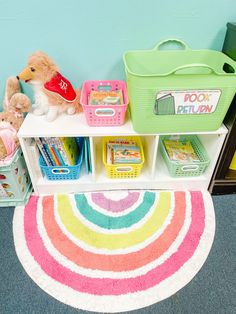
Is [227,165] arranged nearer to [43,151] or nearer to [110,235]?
[110,235]

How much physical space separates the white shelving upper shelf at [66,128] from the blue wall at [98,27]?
0.29m

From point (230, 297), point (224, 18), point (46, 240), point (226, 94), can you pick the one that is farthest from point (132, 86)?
point (230, 297)

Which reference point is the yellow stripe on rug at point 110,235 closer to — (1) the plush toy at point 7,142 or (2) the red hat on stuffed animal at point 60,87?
(1) the plush toy at point 7,142

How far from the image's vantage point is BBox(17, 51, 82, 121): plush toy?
102 centimetres

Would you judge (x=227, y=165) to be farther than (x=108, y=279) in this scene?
Yes

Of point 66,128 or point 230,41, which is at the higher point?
point 230,41

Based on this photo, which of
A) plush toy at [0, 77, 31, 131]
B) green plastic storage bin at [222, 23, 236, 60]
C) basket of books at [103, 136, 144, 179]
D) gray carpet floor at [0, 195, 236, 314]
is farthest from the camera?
basket of books at [103, 136, 144, 179]

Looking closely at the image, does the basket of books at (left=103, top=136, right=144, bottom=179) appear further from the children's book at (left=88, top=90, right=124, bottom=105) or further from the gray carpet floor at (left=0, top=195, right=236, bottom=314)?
the gray carpet floor at (left=0, top=195, right=236, bottom=314)

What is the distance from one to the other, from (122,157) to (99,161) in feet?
0.66

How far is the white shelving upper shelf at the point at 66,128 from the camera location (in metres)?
1.04

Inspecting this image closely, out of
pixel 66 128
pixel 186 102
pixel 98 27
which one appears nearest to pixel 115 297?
pixel 66 128

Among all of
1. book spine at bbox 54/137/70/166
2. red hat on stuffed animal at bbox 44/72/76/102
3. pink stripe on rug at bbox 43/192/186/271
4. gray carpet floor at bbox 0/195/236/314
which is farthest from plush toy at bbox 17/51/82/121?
gray carpet floor at bbox 0/195/236/314

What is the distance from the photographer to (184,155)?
4.32 ft

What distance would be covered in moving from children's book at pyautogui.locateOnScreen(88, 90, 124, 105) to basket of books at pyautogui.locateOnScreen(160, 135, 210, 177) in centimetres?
43
